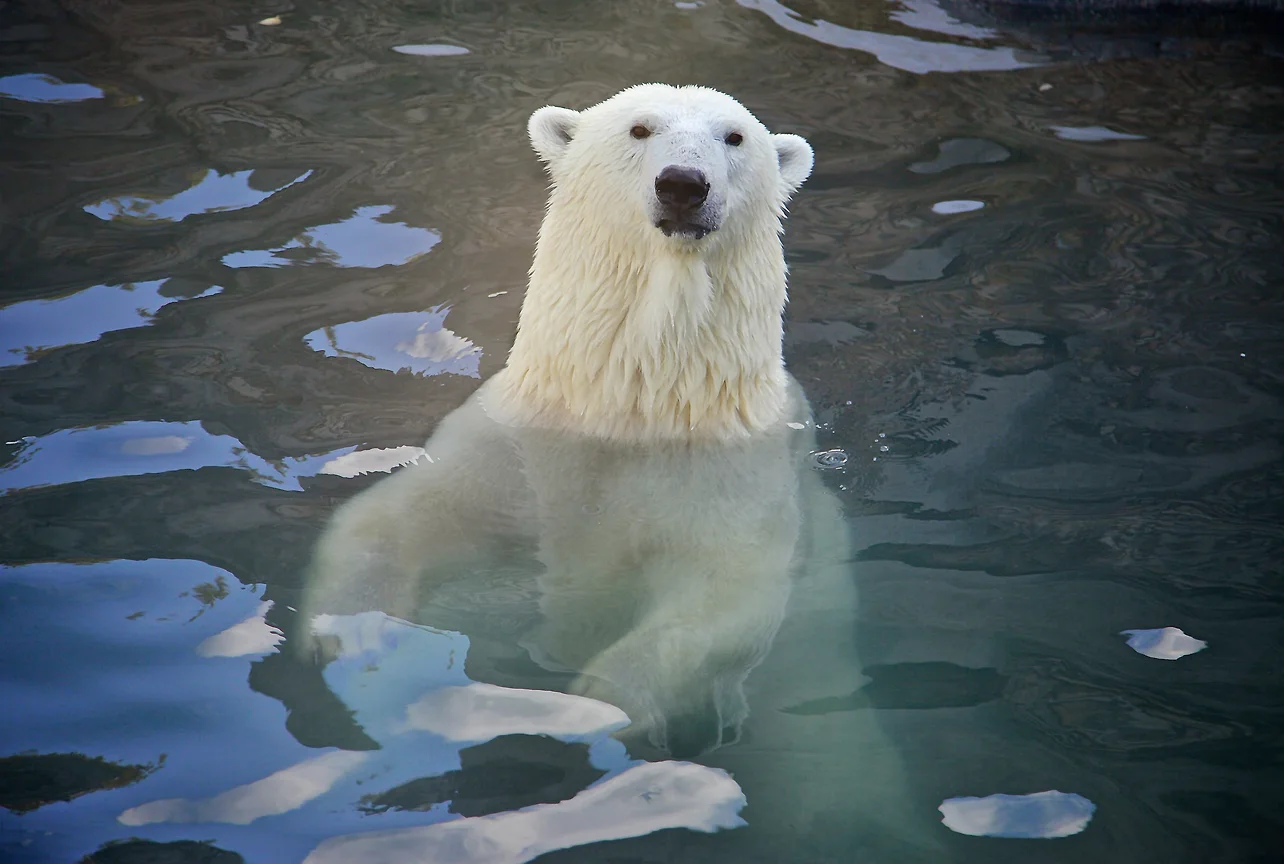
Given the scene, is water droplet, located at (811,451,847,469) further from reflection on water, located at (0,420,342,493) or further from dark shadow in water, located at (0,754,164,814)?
dark shadow in water, located at (0,754,164,814)

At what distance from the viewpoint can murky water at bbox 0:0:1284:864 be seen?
3.03 metres

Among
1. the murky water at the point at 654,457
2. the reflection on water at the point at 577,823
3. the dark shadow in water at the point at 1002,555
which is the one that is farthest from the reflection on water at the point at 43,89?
the reflection on water at the point at 577,823

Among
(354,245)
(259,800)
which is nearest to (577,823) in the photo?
(259,800)

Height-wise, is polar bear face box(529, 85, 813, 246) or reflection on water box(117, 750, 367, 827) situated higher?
polar bear face box(529, 85, 813, 246)

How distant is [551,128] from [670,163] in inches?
31.7

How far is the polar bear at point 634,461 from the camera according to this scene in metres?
3.56

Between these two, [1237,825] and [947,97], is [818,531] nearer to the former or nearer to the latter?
[1237,825]

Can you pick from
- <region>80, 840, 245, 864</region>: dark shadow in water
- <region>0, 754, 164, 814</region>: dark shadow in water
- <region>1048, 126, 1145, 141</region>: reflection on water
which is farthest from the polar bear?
<region>1048, 126, 1145, 141</region>: reflection on water

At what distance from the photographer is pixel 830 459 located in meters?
4.49

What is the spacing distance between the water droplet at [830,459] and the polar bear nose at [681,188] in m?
1.19

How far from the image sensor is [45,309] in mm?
4988

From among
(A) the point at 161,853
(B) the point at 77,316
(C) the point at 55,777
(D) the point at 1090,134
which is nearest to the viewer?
(A) the point at 161,853

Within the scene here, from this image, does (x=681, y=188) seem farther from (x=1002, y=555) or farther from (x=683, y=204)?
(x=1002, y=555)

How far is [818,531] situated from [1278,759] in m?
1.45
